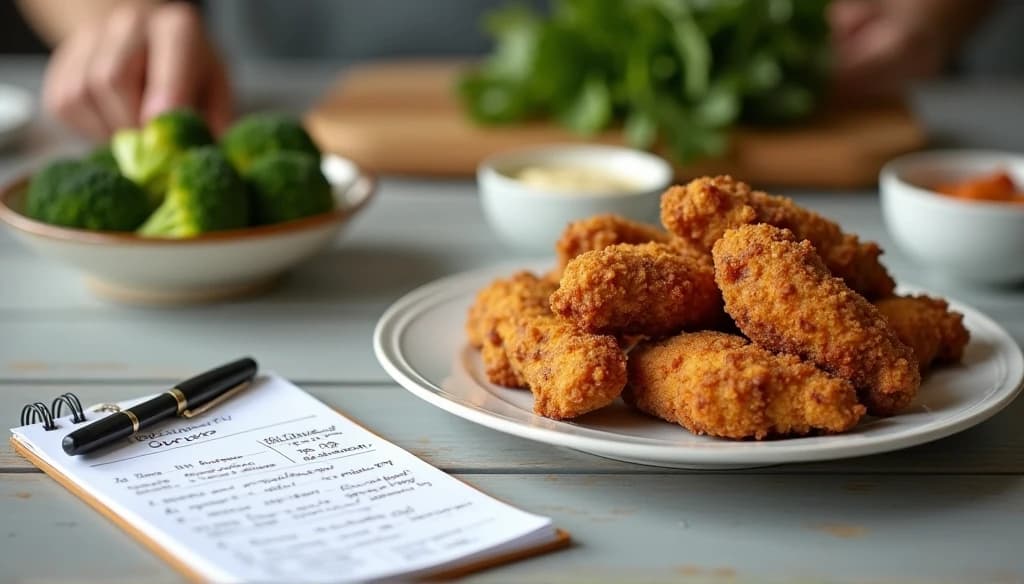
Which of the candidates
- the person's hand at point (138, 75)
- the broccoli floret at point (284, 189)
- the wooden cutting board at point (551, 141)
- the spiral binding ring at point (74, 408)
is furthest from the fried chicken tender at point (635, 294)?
the person's hand at point (138, 75)

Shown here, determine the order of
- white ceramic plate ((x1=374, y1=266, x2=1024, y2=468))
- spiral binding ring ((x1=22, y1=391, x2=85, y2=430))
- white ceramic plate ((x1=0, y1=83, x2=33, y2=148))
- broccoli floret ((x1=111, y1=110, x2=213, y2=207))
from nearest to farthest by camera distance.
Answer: white ceramic plate ((x1=374, y1=266, x2=1024, y2=468)), spiral binding ring ((x1=22, y1=391, x2=85, y2=430)), broccoli floret ((x1=111, y1=110, x2=213, y2=207)), white ceramic plate ((x1=0, y1=83, x2=33, y2=148))

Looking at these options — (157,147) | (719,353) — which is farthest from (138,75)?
(719,353)

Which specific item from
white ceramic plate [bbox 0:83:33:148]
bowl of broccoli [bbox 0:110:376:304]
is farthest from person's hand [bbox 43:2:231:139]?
bowl of broccoli [bbox 0:110:376:304]

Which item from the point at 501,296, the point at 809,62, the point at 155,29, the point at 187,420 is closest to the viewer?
the point at 187,420

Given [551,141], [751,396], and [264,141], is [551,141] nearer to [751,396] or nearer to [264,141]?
[264,141]

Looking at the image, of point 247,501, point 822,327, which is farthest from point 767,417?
point 247,501

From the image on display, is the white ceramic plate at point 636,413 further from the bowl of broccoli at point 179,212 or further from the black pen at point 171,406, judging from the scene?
the bowl of broccoli at point 179,212

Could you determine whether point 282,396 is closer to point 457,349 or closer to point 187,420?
point 187,420

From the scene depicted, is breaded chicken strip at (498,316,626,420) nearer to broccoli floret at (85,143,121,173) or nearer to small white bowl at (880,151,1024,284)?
small white bowl at (880,151,1024,284)
